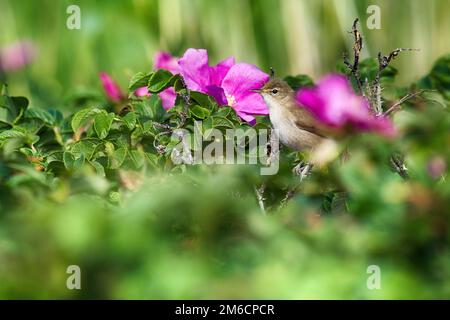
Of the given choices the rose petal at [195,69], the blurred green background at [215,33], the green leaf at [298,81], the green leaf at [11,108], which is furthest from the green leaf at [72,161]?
the blurred green background at [215,33]

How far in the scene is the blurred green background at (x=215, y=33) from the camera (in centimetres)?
545

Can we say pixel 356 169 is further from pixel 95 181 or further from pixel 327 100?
pixel 95 181

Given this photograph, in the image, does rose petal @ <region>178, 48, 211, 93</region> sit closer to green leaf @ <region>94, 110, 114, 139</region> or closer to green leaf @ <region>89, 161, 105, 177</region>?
green leaf @ <region>94, 110, 114, 139</region>

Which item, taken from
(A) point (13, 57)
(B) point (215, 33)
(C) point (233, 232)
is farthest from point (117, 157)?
(A) point (13, 57)

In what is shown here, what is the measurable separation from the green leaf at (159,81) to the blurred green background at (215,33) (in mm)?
3558

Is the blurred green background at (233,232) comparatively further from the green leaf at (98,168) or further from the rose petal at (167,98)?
the rose petal at (167,98)

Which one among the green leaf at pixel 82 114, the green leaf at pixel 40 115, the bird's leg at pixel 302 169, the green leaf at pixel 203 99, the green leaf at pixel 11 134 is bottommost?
the bird's leg at pixel 302 169

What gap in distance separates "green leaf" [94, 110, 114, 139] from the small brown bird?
0.39 m

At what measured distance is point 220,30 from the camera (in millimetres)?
5520

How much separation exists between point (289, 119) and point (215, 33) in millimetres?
3281

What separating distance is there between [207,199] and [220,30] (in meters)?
4.45

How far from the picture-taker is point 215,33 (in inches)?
216

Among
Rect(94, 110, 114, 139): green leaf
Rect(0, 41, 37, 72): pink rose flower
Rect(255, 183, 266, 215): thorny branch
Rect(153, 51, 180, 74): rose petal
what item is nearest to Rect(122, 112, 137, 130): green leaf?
Rect(94, 110, 114, 139): green leaf

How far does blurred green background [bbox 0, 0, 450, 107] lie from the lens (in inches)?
214
